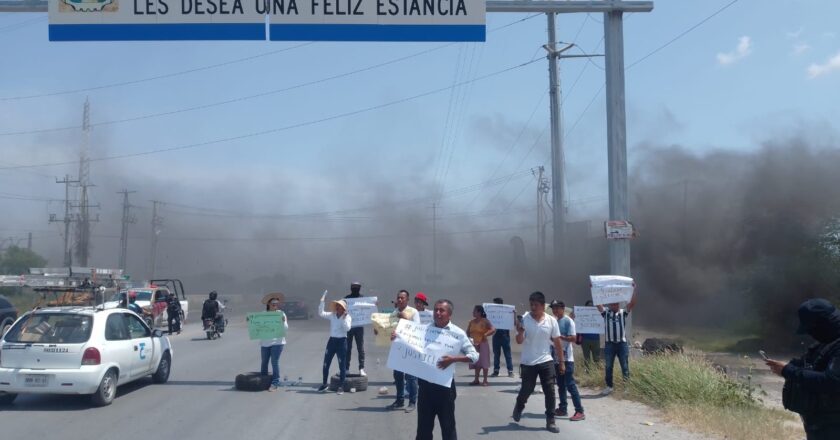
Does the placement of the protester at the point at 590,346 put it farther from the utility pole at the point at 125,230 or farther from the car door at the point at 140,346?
the utility pole at the point at 125,230

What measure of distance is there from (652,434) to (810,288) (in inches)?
928

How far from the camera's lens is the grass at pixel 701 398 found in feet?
31.2

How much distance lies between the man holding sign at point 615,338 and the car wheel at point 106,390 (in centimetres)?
791

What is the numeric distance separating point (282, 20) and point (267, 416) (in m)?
6.59

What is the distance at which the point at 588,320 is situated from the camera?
14.9 m

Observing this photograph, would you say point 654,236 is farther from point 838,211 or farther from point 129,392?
point 129,392

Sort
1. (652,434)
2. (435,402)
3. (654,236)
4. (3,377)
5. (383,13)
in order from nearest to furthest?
(435,402) < (652,434) < (3,377) < (383,13) < (654,236)

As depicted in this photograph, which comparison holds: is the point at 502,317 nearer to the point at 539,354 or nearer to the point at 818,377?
the point at 539,354

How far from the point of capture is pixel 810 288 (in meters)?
29.8

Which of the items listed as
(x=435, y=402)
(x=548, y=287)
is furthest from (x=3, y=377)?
(x=548, y=287)

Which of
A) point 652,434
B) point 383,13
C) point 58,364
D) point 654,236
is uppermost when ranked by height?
point 383,13

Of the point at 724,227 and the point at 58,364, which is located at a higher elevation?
the point at 724,227

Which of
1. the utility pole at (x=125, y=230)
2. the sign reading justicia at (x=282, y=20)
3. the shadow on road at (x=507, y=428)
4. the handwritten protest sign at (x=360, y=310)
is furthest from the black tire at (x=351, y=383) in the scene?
the utility pole at (x=125, y=230)

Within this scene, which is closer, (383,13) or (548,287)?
(383,13)
